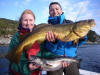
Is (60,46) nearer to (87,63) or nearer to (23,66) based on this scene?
(23,66)

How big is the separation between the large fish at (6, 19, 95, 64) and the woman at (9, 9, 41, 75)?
0.21 meters

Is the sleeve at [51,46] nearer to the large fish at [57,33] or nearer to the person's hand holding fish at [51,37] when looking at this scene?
the person's hand holding fish at [51,37]

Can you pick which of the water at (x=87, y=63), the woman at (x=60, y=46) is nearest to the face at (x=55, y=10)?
the woman at (x=60, y=46)

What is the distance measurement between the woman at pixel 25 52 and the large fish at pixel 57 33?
213 mm

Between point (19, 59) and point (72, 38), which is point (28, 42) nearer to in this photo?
point (19, 59)

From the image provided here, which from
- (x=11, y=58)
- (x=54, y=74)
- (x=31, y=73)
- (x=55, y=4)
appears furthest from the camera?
(x=55, y=4)

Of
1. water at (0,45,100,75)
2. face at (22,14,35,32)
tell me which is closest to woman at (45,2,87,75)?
face at (22,14,35,32)

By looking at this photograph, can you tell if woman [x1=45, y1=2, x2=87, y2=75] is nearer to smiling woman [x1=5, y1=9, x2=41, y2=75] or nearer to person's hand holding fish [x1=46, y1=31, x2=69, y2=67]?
person's hand holding fish [x1=46, y1=31, x2=69, y2=67]

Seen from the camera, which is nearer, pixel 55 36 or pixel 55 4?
pixel 55 36

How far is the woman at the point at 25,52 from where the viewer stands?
11.3 ft

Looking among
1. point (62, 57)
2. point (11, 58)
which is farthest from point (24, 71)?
point (62, 57)

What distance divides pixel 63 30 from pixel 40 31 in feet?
1.92

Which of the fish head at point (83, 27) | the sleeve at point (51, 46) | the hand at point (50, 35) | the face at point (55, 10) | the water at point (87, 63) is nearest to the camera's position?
the fish head at point (83, 27)

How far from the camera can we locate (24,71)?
135 inches
